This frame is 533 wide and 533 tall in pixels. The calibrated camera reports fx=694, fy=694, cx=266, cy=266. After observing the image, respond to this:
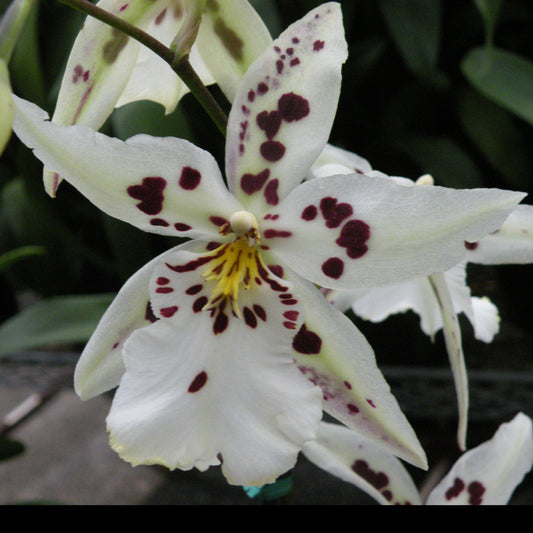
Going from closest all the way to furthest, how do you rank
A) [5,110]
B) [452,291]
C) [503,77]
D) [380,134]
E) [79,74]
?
[5,110] < [79,74] < [452,291] < [503,77] < [380,134]

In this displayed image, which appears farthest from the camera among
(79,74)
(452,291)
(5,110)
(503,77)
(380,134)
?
(380,134)

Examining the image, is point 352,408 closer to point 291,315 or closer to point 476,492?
point 291,315

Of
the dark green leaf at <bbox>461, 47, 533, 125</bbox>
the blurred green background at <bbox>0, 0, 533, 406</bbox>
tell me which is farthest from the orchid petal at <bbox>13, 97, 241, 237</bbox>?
the dark green leaf at <bbox>461, 47, 533, 125</bbox>

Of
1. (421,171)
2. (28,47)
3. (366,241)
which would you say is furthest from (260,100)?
(421,171)

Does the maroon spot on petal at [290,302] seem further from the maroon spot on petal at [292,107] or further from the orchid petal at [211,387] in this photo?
the maroon spot on petal at [292,107]

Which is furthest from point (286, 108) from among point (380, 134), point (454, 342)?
point (380, 134)

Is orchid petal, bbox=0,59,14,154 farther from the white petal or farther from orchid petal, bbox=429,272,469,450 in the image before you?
orchid petal, bbox=429,272,469,450
